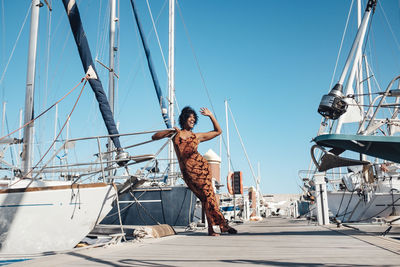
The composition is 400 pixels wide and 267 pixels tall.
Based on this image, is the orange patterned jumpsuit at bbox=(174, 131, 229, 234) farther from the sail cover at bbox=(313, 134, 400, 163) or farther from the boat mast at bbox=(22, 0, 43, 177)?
the boat mast at bbox=(22, 0, 43, 177)

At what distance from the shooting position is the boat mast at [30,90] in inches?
338

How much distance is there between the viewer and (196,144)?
5.67 metres

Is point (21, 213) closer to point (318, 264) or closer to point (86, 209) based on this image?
point (86, 209)

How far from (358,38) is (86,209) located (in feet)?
24.0

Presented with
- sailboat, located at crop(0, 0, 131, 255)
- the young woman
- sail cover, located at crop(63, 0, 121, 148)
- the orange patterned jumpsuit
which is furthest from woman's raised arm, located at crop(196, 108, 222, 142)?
sail cover, located at crop(63, 0, 121, 148)

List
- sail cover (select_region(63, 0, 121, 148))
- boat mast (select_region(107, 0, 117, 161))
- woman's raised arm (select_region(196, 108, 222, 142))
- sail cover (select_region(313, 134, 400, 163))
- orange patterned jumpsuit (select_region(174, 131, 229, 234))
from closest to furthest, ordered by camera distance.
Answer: sail cover (select_region(313, 134, 400, 163)), orange patterned jumpsuit (select_region(174, 131, 229, 234)), woman's raised arm (select_region(196, 108, 222, 142)), sail cover (select_region(63, 0, 121, 148)), boat mast (select_region(107, 0, 117, 161))

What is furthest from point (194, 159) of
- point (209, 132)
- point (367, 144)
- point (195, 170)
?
point (367, 144)

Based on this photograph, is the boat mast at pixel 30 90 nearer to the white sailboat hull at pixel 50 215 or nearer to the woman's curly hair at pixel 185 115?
the white sailboat hull at pixel 50 215

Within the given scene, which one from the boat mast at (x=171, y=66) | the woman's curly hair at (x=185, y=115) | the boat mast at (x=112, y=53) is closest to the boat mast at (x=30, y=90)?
the boat mast at (x=112, y=53)

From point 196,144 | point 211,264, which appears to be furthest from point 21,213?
point 211,264

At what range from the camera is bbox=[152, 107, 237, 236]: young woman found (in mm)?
5613

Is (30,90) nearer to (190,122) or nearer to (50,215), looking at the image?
(50,215)

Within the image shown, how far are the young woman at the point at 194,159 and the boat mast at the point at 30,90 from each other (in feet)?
14.8

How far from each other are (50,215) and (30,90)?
436 centimetres
